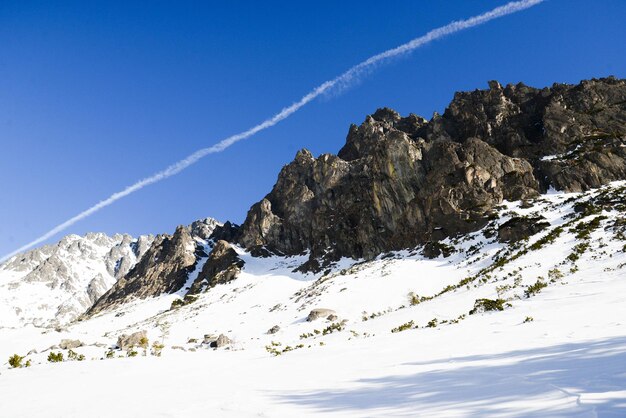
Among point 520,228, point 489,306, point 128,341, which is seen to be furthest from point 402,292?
point 128,341

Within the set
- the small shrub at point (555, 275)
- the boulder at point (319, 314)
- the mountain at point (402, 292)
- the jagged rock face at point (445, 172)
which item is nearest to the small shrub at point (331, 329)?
the mountain at point (402, 292)

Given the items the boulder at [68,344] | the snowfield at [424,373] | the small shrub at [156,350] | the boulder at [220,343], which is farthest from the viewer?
the boulder at [220,343]

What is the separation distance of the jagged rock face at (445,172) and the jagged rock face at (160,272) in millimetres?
18634

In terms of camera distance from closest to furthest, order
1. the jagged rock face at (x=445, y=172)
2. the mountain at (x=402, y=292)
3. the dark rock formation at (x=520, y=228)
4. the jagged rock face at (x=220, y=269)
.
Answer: the mountain at (x=402, y=292) < the dark rock formation at (x=520, y=228) < the jagged rock face at (x=445, y=172) < the jagged rock face at (x=220, y=269)

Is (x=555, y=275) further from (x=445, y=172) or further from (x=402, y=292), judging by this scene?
(x=445, y=172)

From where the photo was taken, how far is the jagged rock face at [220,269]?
8188 centimetres

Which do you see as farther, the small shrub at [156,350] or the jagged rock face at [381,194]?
the jagged rock face at [381,194]

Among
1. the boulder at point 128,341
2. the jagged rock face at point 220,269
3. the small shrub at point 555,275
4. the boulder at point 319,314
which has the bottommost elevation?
the boulder at point 319,314

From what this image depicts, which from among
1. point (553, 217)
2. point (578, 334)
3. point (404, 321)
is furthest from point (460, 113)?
point (578, 334)

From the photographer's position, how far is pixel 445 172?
2440 inches

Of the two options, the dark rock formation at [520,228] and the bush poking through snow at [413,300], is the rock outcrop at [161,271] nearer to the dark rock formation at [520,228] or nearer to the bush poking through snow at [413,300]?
the bush poking through snow at [413,300]

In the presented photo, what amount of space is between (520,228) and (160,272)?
3866 inches

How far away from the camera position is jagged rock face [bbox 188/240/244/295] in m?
81.9

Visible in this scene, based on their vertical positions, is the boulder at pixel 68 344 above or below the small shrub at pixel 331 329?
above
